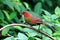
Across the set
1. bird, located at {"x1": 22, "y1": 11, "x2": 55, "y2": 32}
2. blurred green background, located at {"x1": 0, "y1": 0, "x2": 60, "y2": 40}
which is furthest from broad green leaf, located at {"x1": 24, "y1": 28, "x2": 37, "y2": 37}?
bird, located at {"x1": 22, "y1": 11, "x2": 55, "y2": 32}

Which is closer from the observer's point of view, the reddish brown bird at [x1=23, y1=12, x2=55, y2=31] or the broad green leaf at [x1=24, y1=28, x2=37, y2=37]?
the broad green leaf at [x1=24, y1=28, x2=37, y2=37]

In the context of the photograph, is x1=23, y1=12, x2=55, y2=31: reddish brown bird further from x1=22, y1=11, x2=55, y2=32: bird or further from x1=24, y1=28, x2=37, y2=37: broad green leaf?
x1=24, y1=28, x2=37, y2=37: broad green leaf

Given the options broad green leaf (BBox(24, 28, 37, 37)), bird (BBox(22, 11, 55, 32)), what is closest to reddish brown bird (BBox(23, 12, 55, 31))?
bird (BBox(22, 11, 55, 32))

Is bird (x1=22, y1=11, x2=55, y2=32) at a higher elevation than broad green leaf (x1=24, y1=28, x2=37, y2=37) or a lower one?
higher

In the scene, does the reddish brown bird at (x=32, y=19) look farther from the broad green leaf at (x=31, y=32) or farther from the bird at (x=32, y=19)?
the broad green leaf at (x=31, y=32)

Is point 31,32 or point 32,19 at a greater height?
point 32,19

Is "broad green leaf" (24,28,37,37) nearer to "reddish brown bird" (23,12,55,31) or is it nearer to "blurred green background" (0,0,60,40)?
"blurred green background" (0,0,60,40)

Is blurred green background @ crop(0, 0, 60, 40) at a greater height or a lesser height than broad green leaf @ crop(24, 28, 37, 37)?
greater

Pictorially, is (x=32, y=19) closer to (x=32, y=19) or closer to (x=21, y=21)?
(x=32, y=19)

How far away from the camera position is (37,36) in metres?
1.80

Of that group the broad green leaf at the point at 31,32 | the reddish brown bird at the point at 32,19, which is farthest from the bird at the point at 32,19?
the broad green leaf at the point at 31,32

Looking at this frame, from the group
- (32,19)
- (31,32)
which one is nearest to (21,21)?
(32,19)

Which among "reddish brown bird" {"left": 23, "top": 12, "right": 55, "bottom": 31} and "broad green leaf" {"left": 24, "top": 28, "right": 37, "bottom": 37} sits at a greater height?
"reddish brown bird" {"left": 23, "top": 12, "right": 55, "bottom": 31}

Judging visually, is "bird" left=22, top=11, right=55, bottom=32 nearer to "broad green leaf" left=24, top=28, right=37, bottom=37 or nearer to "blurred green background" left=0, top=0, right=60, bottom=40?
"blurred green background" left=0, top=0, right=60, bottom=40
